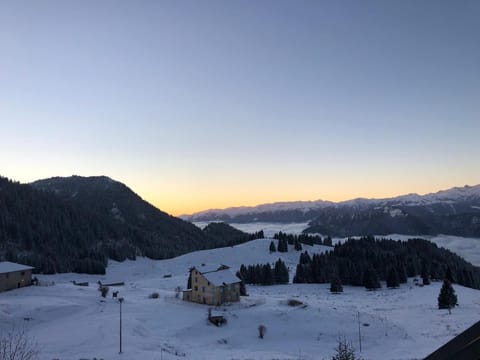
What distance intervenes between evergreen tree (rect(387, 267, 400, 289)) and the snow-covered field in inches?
1004

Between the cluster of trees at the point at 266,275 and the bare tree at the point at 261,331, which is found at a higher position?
the bare tree at the point at 261,331

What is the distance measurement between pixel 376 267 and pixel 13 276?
3842 inches

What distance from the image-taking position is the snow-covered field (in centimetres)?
Answer: 3888

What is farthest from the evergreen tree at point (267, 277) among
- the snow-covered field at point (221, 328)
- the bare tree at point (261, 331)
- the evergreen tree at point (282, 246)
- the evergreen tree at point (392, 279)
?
the bare tree at point (261, 331)

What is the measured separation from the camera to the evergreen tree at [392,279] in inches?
3952

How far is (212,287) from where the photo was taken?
64.4 meters

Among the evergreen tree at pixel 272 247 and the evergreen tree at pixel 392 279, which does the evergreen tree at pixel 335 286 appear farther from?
the evergreen tree at pixel 272 247

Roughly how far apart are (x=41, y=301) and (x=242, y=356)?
3633 centimetres

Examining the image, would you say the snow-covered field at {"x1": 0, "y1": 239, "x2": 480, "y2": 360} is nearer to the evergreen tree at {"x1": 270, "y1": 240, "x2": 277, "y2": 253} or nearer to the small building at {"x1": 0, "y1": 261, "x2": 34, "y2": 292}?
the small building at {"x1": 0, "y1": 261, "x2": 34, "y2": 292}

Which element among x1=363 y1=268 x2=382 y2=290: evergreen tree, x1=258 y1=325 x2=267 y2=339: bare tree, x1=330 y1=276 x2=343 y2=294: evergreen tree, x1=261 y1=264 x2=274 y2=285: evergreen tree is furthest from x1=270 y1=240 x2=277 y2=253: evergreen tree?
x1=258 y1=325 x2=267 y2=339: bare tree

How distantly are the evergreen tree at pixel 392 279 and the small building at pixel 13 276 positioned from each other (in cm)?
8561

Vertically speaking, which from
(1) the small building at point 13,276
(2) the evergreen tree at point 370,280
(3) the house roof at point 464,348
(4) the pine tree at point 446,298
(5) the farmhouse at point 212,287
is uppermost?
(3) the house roof at point 464,348

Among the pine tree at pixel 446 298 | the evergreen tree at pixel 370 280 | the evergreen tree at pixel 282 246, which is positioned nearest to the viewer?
the pine tree at pixel 446 298

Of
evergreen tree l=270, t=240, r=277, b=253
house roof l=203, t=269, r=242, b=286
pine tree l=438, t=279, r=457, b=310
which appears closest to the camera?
pine tree l=438, t=279, r=457, b=310
